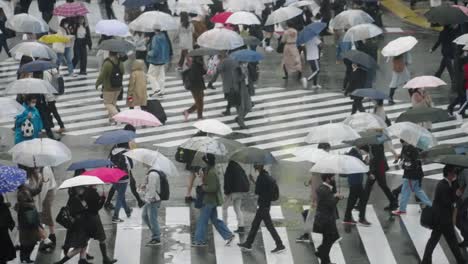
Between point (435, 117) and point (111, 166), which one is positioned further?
point (435, 117)

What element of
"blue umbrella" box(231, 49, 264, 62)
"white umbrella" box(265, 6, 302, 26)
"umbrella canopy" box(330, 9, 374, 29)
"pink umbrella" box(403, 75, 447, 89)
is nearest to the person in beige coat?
"blue umbrella" box(231, 49, 264, 62)

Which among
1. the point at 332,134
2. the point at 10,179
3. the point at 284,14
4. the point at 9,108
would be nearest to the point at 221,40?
the point at 284,14

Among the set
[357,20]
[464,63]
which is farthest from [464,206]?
[357,20]

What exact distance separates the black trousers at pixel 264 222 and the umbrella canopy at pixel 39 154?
2.81m

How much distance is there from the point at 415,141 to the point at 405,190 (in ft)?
3.02

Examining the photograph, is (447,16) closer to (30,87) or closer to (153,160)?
(30,87)

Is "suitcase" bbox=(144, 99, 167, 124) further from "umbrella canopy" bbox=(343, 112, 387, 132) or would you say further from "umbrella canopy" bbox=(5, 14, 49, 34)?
"umbrella canopy" bbox=(343, 112, 387, 132)

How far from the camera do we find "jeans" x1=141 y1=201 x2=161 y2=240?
733 inches

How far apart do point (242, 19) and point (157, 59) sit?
8.89ft

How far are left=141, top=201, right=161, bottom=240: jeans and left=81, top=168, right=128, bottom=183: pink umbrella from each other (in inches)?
34.3

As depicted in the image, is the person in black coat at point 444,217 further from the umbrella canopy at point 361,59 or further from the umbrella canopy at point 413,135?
the umbrella canopy at point 361,59

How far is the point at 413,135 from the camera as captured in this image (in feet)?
64.0

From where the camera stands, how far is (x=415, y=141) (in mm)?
19422

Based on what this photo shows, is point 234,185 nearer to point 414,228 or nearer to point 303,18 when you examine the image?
point 414,228
